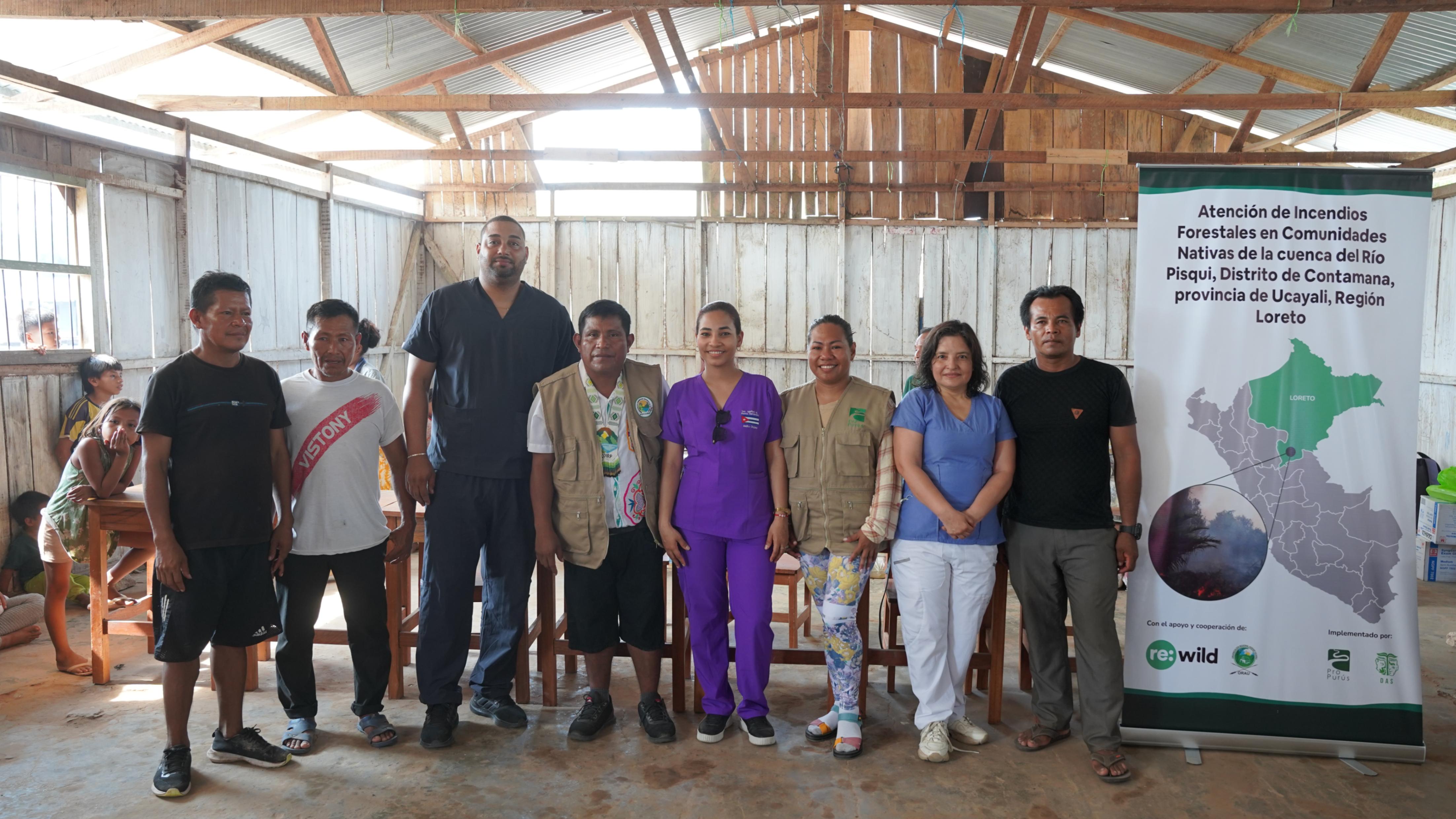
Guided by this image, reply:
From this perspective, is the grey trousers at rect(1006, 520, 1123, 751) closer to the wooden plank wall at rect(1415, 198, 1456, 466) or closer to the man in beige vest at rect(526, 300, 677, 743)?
the man in beige vest at rect(526, 300, 677, 743)

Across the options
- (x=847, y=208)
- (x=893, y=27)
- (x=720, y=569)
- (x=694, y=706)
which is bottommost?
(x=694, y=706)

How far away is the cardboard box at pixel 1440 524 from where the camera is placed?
626cm

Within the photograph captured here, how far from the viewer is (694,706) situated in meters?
3.64

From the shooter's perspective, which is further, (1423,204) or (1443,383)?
(1443,383)

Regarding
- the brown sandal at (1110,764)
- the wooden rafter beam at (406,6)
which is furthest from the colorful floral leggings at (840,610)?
the wooden rafter beam at (406,6)

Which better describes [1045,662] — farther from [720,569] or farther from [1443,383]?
[1443,383]

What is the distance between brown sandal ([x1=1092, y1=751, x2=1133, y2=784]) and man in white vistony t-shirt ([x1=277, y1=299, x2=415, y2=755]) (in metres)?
2.54

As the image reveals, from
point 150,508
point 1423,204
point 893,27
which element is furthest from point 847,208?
point 150,508

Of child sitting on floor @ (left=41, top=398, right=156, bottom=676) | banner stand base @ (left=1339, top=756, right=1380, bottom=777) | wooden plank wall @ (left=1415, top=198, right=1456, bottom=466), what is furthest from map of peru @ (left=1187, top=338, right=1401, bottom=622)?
wooden plank wall @ (left=1415, top=198, right=1456, bottom=466)

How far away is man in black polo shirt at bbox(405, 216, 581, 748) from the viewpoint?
3273mm

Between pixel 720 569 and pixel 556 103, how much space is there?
4.33 m

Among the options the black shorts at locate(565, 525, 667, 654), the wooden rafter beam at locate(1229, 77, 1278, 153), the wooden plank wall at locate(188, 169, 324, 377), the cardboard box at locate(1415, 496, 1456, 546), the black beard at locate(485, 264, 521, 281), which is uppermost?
the wooden rafter beam at locate(1229, 77, 1278, 153)

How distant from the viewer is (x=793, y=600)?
4.37 m

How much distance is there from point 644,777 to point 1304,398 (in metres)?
2.73
